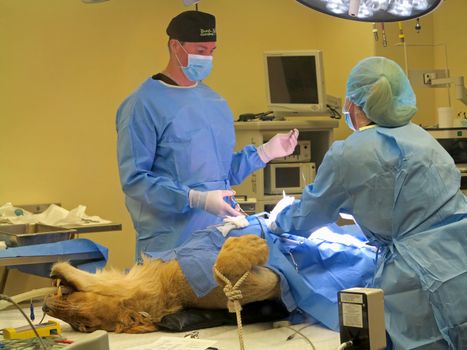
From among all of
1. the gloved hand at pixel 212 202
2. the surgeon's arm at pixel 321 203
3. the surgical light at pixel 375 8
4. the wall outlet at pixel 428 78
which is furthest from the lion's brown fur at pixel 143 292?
the wall outlet at pixel 428 78

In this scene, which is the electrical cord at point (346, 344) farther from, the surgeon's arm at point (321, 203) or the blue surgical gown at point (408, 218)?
the surgeon's arm at point (321, 203)

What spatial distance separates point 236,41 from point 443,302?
3096 mm

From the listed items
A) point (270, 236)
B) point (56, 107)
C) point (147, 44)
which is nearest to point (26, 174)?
point (56, 107)

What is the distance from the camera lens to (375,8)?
2.03 meters

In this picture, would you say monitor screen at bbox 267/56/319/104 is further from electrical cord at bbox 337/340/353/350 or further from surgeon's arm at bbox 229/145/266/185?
electrical cord at bbox 337/340/353/350

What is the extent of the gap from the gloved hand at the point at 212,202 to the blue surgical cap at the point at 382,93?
654 mm

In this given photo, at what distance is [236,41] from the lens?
464 centimetres

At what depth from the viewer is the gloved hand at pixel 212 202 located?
8.32ft

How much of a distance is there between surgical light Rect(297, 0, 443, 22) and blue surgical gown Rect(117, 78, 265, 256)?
3.07 ft

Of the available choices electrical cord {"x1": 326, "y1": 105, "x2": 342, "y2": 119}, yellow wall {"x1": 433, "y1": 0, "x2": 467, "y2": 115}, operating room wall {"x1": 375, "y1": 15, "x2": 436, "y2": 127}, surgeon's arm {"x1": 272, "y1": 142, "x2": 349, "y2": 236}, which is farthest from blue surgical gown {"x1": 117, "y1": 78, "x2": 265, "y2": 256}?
yellow wall {"x1": 433, "y1": 0, "x2": 467, "y2": 115}

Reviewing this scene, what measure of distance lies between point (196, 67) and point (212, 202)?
67cm

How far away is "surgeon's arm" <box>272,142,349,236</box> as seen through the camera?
207cm

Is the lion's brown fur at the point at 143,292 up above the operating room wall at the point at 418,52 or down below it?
below

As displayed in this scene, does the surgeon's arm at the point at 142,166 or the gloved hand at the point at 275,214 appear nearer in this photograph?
the gloved hand at the point at 275,214
